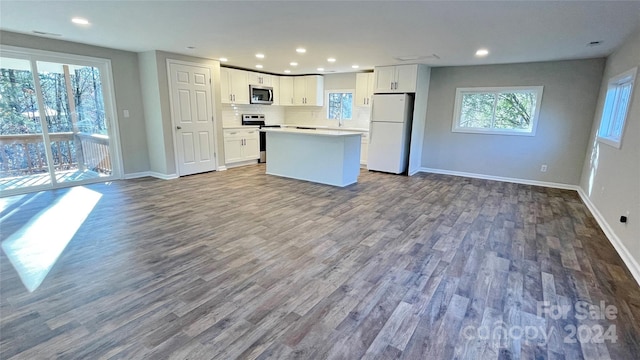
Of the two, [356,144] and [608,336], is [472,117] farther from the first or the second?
[608,336]

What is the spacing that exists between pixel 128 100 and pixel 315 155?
355 cm

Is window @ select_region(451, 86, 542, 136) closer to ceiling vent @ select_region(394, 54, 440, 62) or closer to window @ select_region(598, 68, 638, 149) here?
window @ select_region(598, 68, 638, 149)

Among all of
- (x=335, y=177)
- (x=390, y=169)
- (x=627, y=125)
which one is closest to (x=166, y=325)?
(x=335, y=177)

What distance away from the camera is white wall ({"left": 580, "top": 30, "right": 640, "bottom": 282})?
9.17ft

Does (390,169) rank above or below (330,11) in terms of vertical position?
below

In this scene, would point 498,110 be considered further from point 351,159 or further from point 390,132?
point 351,159

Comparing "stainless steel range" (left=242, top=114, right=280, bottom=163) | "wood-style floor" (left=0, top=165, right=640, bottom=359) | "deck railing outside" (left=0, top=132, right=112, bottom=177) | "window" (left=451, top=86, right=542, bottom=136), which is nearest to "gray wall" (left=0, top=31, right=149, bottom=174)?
"deck railing outside" (left=0, top=132, right=112, bottom=177)

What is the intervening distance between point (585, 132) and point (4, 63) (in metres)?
9.21

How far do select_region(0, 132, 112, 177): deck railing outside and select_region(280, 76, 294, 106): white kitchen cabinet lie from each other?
13.9 feet

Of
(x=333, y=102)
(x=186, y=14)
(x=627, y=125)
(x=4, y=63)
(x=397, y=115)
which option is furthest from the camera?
(x=333, y=102)

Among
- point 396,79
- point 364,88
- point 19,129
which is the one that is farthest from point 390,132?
point 19,129

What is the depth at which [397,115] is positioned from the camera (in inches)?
245

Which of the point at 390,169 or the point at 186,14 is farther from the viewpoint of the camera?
the point at 390,169

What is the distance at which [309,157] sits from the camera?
18.5ft
